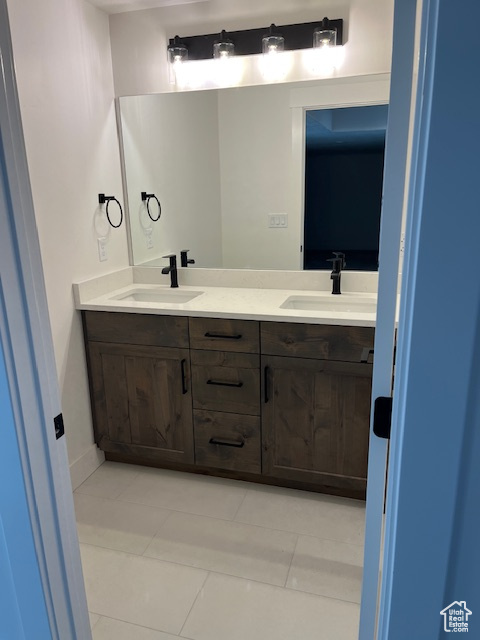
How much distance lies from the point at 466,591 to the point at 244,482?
5.79 ft

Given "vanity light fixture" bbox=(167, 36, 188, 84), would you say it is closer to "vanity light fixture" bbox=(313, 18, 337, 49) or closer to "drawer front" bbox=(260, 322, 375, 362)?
"vanity light fixture" bbox=(313, 18, 337, 49)

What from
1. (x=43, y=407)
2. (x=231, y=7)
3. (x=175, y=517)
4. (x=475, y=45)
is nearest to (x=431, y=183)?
(x=475, y=45)

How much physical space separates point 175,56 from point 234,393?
176cm

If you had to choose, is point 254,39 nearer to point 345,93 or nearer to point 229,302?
point 345,93

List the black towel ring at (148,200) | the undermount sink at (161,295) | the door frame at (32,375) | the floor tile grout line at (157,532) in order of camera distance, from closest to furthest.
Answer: the door frame at (32,375) < the floor tile grout line at (157,532) < the undermount sink at (161,295) < the black towel ring at (148,200)

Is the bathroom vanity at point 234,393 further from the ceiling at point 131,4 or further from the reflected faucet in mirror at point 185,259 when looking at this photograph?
the ceiling at point 131,4

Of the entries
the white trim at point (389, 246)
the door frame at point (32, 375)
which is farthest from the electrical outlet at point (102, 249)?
the white trim at point (389, 246)

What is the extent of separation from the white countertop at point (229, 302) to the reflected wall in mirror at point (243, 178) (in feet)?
0.52

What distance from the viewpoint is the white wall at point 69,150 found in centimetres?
203

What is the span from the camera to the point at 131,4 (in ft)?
7.78

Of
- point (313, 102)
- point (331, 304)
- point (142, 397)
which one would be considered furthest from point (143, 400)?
point (313, 102)

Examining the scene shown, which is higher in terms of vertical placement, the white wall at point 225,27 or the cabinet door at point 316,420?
the white wall at point 225,27

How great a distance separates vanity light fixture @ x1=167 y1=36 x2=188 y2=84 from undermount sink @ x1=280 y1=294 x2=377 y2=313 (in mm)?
1339

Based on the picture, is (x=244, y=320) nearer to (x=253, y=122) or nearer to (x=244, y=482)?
(x=244, y=482)
